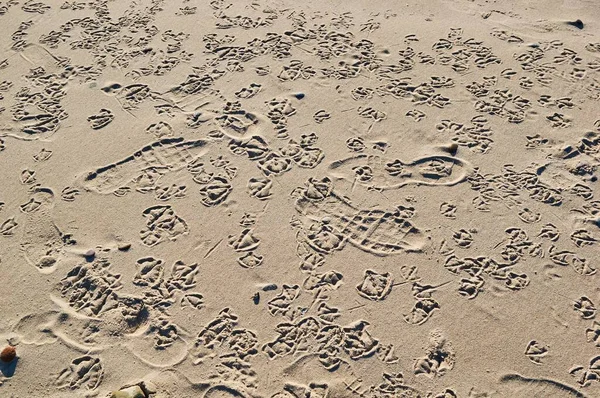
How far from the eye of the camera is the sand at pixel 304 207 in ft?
11.5

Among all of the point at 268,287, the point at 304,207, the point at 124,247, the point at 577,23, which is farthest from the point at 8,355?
the point at 577,23

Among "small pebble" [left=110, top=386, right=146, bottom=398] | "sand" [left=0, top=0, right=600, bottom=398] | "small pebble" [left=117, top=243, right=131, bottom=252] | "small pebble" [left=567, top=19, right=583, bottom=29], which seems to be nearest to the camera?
"small pebble" [left=110, top=386, right=146, bottom=398]

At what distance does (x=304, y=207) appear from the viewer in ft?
14.8

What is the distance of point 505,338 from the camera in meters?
3.60

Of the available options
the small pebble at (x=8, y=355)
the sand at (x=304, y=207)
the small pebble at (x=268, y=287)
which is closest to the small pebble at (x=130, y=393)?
the sand at (x=304, y=207)

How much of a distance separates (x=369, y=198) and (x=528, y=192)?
4.69ft

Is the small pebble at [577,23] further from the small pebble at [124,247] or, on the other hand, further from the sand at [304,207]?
the small pebble at [124,247]

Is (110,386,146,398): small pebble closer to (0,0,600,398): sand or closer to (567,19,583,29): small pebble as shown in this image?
(0,0,600,398): sand

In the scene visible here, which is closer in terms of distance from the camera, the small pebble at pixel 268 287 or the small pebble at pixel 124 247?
the small pebble at pixel 268 287

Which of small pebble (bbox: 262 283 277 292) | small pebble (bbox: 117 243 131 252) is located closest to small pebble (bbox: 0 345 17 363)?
small pebble (bbox: 117 243 131 252)

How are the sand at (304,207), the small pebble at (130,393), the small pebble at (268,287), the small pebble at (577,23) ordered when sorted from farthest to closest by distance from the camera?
the small pebble at (577,23) → the small pebble at (268,287) → the sand at (304,207) → the small pebble at (130,393)

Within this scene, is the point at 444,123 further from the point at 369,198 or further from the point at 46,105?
the point at 46,105

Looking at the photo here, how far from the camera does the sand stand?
3.51 meters

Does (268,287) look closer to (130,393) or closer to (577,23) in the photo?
(130,393)
